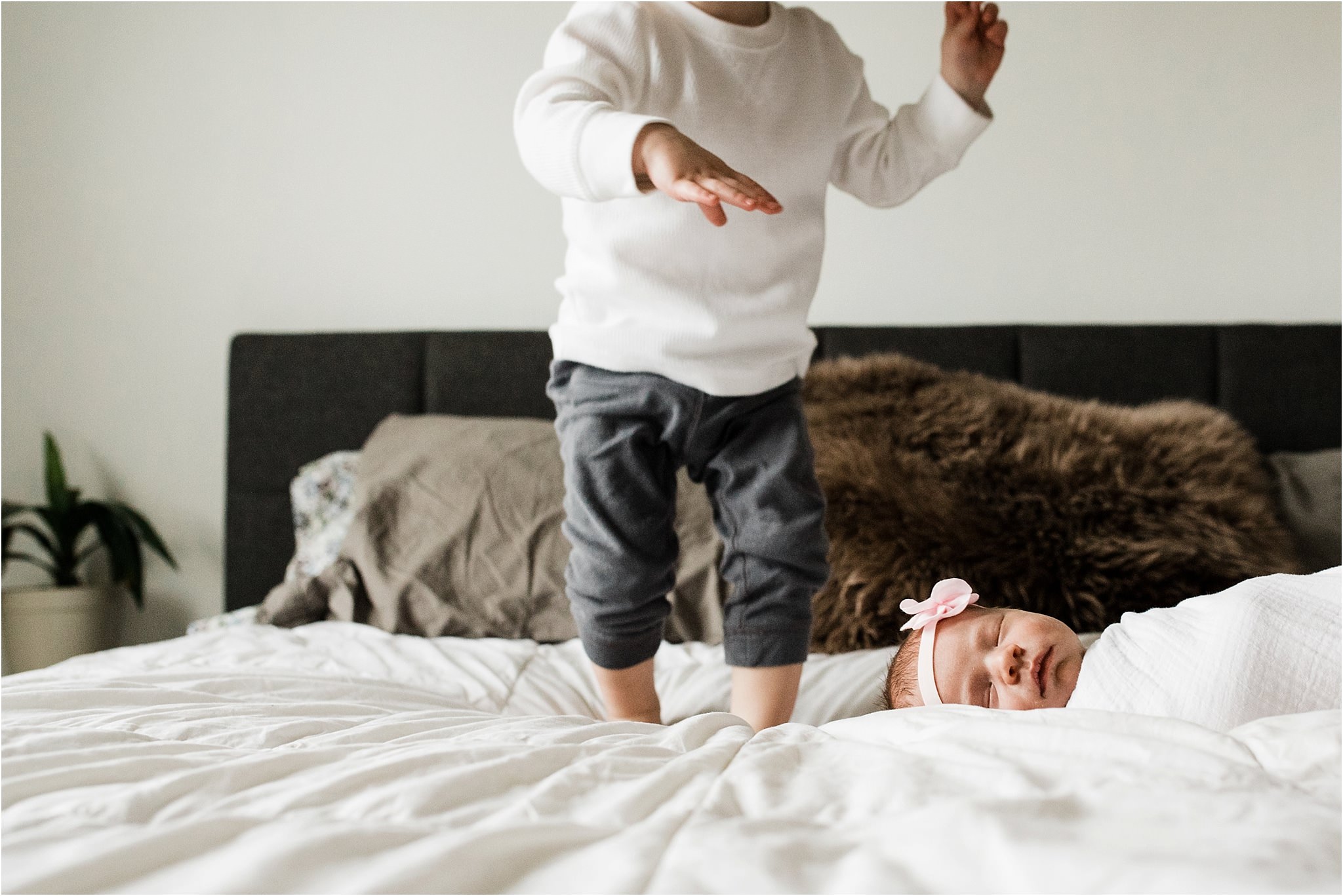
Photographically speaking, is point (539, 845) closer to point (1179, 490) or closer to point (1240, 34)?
point (1179, 490)

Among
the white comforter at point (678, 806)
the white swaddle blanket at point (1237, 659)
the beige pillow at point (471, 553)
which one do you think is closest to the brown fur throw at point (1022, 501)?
the beige pillow at point (471, 553)

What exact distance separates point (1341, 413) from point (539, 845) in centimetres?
196

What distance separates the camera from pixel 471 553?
164 centimetres

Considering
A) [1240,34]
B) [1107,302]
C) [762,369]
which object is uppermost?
[1240,34]

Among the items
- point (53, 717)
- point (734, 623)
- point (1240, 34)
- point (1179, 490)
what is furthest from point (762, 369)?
point (1240, 34)

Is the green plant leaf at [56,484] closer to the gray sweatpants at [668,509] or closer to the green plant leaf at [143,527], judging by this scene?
the green plant leaf at [143,527]

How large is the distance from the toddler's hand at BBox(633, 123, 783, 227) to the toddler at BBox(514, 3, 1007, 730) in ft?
0.80

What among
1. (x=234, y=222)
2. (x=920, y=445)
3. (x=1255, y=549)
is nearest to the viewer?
(x=1255, y=549)

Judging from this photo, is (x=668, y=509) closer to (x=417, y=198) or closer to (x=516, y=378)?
(x=516, y=378)

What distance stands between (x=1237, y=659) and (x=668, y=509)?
62 cm

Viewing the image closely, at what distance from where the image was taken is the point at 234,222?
223 centimetres

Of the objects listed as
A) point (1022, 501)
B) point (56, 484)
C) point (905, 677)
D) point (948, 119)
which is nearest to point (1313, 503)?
point (1022, 501)

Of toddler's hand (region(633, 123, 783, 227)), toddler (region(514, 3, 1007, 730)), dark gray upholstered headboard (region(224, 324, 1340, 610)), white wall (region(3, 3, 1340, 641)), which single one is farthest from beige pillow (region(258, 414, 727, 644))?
toddler's hand (region(633, 123, 783, 227))

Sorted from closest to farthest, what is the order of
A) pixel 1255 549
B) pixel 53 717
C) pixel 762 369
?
pixel 53 717
pixel 762 369
pixel 1255 549
